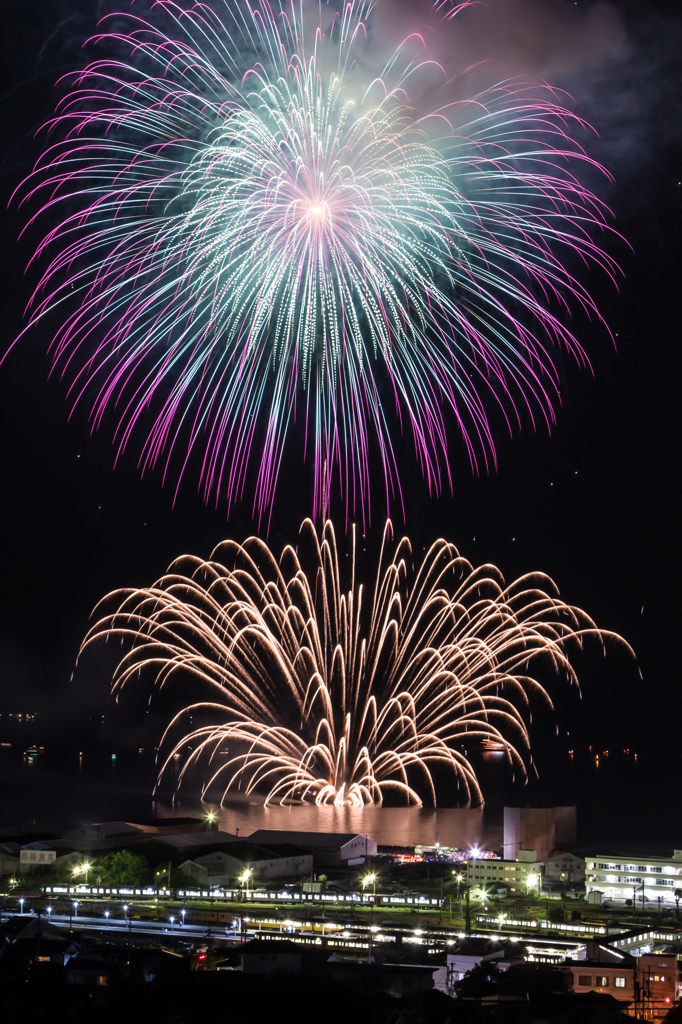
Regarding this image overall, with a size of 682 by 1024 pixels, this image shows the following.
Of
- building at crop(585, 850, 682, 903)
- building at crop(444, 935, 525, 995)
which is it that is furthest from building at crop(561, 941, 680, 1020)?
building at crop(585, 850, 682, 903)

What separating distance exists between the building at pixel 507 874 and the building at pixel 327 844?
4.32m

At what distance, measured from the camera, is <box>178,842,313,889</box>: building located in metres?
29.9

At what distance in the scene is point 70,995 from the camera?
1507cm

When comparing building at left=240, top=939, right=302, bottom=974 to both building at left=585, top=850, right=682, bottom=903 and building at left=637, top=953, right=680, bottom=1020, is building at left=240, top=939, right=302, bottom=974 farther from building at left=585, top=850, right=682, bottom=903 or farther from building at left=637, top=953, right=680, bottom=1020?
building at left=585, top=850, right=682, bottom=903

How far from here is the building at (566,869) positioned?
99.5 ft

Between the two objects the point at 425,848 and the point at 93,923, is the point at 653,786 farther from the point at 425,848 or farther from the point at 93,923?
the point at 93,923

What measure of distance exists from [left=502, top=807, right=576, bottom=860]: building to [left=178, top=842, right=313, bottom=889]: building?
629 cm

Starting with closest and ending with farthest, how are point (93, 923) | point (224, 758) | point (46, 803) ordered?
1. point (93, 923)
2. point (46, 803)
3. point (224, 758)

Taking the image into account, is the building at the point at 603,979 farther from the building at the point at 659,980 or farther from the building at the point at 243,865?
the building at the point at 243,865

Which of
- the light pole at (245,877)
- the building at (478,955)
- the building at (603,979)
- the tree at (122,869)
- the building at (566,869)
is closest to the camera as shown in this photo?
the building at (603,979)

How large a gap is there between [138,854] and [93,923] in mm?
7895

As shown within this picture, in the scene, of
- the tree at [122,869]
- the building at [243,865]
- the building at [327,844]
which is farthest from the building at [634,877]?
the tree at [122,869]

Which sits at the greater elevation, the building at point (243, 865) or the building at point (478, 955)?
the building at point (243, 865)

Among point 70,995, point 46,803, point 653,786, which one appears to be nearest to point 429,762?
point 653,786
